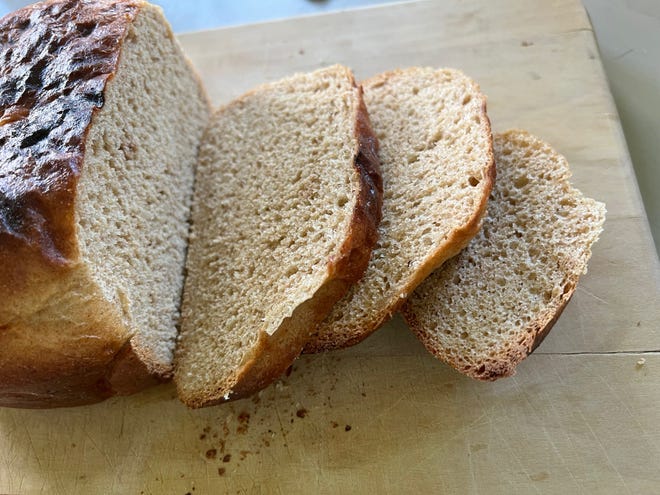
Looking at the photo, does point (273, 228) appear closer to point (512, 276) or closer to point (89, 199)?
point (89, 199)

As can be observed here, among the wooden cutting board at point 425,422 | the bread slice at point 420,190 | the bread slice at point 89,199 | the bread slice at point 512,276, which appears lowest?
the wooden cutting board at point 425,422

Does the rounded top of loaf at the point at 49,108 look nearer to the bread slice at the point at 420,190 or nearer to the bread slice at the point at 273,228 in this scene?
the bread slice at the point at 273,228

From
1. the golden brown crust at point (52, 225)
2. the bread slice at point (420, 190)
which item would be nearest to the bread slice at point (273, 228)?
the bread slice at point (420, 190)

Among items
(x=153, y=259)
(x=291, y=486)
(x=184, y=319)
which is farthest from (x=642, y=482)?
(x=153, y=259)

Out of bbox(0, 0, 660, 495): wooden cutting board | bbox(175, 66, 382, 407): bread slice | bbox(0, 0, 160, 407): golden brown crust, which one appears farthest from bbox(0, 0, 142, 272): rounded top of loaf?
bbox(0, 0, 660, 495): wooden cutting board

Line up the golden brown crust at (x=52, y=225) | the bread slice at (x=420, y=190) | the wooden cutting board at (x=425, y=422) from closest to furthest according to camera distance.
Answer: the golden brown crust at (x=52, y=225) → the wooden cutting board at (x=425, y=422) → the bread slice at (x=420, y=190)

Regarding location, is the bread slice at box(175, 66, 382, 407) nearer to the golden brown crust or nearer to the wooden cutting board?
the wooden cutting board
